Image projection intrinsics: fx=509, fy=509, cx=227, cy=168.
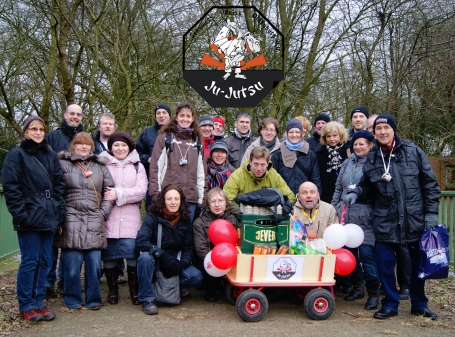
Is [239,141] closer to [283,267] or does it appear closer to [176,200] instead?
[176,200]

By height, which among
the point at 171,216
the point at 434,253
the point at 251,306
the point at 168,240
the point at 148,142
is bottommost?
the point at 251,306

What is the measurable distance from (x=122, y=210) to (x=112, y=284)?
745 millimetres

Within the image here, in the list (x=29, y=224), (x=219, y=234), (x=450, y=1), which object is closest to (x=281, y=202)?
(x=219, y=234)

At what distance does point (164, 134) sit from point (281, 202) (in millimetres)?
1574

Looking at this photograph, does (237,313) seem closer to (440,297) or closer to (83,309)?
(83,309)

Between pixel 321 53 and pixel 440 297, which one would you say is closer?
pixel 440 297

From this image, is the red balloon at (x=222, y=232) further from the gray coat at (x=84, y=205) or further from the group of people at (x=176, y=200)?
the gray coat at (x=84, y=205)

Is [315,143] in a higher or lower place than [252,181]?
higher

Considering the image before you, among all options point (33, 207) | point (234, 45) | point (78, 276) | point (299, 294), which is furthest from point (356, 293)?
point (234, 45)

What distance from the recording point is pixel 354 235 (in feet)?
15.9

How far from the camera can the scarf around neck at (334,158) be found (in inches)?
234

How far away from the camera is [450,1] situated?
10508 millimetres

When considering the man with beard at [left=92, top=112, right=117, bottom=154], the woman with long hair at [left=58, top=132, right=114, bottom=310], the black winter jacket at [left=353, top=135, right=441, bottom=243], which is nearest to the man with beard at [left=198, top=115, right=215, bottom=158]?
the man with beard at [left=92, top=112, right=117, bottom=154]

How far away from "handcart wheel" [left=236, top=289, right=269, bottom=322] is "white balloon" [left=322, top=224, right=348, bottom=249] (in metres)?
0.86
